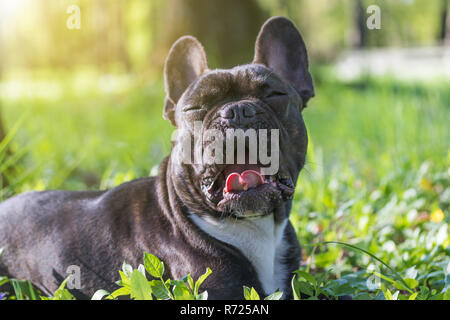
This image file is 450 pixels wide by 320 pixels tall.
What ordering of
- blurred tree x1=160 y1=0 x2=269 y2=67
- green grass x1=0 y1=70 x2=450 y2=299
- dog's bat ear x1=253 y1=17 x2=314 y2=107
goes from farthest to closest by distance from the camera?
blurred tree x1=160 y1=0 x2=269 y2=67 < dog's bat ear x1=253 y1=17 x2=314 y2=107 < green grass x1=0 y1=70 x2=450 y2=299

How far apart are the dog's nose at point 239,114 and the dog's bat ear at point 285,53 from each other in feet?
2.07

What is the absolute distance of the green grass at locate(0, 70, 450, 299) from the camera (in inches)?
105

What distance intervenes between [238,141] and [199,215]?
0.43 m

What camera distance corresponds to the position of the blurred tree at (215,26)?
1016 centimetres

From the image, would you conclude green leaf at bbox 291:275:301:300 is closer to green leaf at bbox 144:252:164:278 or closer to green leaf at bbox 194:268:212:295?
green leaf at bbox 194:268:212:295

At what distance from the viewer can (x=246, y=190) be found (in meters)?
2.21

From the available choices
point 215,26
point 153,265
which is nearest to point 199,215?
point 153,265

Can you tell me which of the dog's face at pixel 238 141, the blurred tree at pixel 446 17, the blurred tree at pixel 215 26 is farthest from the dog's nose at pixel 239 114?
the blurred tree at pixel 446 17

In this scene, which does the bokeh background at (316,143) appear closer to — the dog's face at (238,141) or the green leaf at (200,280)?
the dog's face at (238,141)

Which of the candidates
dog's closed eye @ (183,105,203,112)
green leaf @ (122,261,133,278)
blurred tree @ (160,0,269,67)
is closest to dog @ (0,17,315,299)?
dog's closed eye @ (183,105,203,112)

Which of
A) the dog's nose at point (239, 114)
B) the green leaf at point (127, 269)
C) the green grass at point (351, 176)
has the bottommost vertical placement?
the green grass at point (351, 176)

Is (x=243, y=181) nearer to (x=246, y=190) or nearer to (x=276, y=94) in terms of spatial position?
(x=246, y=190)

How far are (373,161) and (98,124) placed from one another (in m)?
4.34
